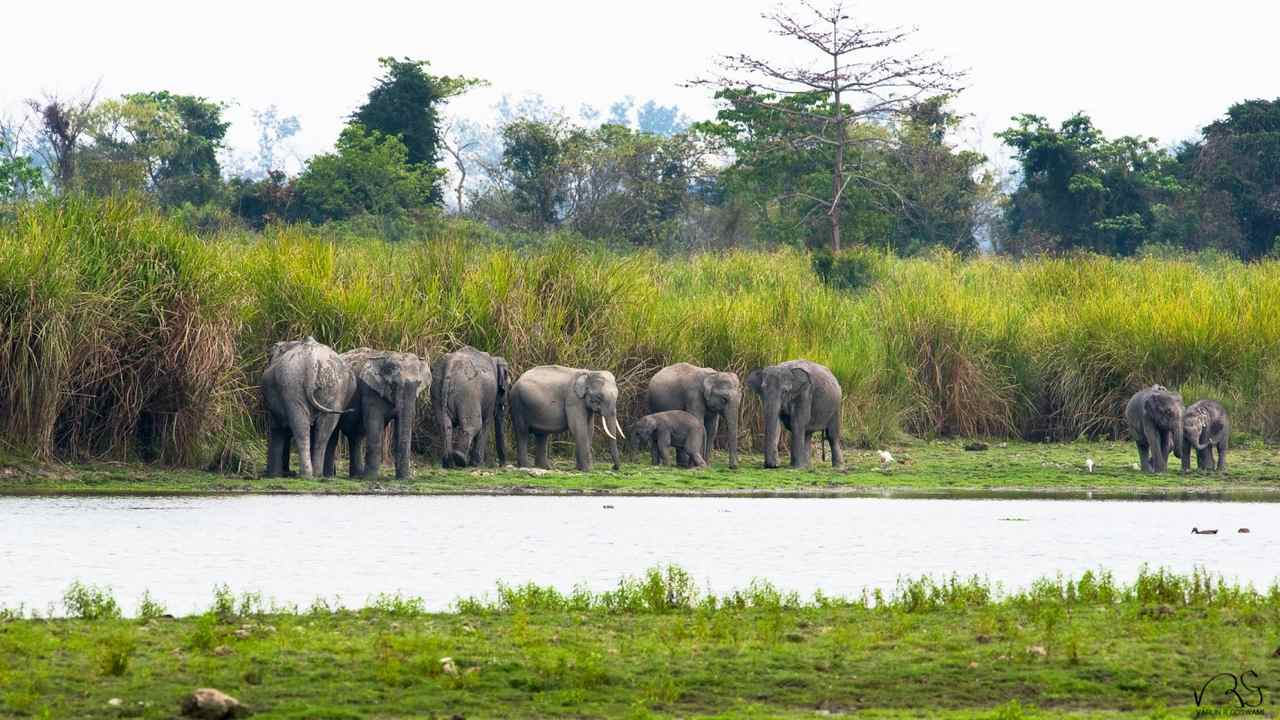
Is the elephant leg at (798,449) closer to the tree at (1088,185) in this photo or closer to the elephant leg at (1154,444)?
the elephant leg at (1154,444)

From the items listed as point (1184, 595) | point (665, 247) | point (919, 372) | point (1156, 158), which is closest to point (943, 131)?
point (1156, 158)

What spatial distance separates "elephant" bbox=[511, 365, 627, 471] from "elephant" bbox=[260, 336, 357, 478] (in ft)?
7.38

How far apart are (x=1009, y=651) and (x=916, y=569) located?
466cm

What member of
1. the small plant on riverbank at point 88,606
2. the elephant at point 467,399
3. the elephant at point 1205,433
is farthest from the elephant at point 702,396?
the small plant on riverbank at point 88,606

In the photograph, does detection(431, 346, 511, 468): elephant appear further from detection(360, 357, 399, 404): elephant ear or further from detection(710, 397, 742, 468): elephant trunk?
detection(710, 397, 742, 468): elephant trunk

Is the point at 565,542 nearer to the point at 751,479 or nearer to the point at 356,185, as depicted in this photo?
the point at 751,479

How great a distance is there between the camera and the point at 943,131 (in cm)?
6700

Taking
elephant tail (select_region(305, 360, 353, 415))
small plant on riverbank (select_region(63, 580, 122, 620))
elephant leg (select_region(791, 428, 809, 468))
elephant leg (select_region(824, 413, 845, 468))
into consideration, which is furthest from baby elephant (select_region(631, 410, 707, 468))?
small plant on riverbank (select_region(63, 580, 122, 620))

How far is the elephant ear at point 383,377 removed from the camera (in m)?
22.1

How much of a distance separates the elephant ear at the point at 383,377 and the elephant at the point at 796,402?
196 inches

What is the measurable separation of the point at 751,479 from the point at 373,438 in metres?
4.31

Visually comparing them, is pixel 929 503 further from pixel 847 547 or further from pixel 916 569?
pixel 916 569

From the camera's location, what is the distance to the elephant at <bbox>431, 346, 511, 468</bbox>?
76.0 ft

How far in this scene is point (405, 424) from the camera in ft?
72.9
